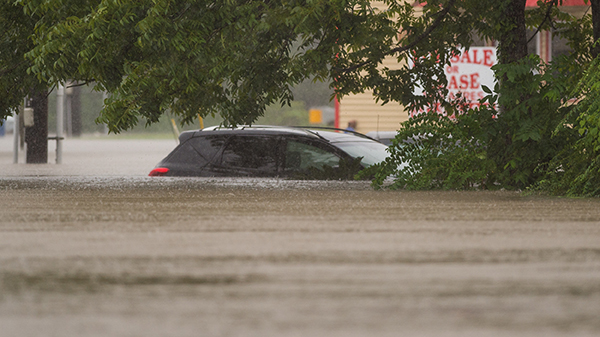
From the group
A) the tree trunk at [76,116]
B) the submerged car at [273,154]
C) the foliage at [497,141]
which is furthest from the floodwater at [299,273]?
the tree trunk at [76,116]

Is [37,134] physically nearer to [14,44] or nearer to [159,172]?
[159,172]

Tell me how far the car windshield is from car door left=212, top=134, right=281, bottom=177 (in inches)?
36.7

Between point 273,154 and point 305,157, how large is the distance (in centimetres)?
50

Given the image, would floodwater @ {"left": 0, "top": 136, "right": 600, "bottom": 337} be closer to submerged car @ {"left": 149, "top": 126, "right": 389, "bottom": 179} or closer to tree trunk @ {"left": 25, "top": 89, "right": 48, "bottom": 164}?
submerged car @ {"left": 149, "top": 126, "right": 389, "bottom": 179}

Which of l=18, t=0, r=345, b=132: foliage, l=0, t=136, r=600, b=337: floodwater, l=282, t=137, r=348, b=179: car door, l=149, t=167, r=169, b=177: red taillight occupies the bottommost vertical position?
l=0, t=136, r=600, b=337: floodwater

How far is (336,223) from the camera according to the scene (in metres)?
3.76

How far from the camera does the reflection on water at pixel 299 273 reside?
1.88m

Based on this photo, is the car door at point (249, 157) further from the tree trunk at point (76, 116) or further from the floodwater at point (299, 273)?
the tree trunk at point (76, 116)

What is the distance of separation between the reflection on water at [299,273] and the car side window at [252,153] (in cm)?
686

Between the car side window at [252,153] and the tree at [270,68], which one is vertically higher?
the tree at [270,68]

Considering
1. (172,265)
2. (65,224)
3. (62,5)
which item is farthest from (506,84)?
(172,265)

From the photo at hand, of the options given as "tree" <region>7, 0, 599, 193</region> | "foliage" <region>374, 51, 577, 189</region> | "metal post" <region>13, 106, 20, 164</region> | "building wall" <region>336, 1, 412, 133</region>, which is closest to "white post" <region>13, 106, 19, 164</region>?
"metal post" <region>13, 106, 20, 164</region>

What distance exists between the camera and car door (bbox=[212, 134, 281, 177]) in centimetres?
1109

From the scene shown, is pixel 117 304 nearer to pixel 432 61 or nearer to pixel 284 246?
pixel 284 246
